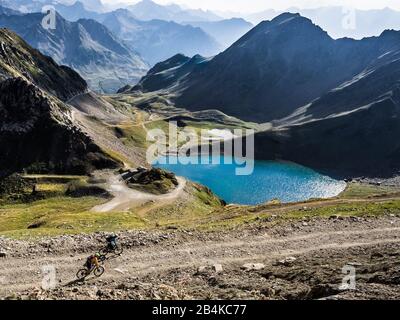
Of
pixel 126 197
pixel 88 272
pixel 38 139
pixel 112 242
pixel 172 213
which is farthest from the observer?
pixel 38 139

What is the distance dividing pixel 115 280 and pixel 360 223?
2842 centimetres

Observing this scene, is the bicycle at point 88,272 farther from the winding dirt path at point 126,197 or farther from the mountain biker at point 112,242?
the winding dirt path at point 126,197

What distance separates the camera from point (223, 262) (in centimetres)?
4166

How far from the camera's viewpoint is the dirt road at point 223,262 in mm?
30766

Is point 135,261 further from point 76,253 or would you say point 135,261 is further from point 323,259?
point 323,259

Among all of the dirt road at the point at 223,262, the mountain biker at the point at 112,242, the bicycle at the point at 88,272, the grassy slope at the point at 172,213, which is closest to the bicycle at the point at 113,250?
the mountain biker at the point at 112,242

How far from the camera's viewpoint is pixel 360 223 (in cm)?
5125

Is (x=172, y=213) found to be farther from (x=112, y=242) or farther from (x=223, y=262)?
(x=223, y=262)

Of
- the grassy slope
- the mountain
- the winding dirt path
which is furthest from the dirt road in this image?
the mountain

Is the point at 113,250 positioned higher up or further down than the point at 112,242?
further down

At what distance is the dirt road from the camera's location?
101 ft

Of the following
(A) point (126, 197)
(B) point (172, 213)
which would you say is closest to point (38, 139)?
(A) point (126, 197)

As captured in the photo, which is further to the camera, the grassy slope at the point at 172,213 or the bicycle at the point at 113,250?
the grassy slope at the point at 172,213
